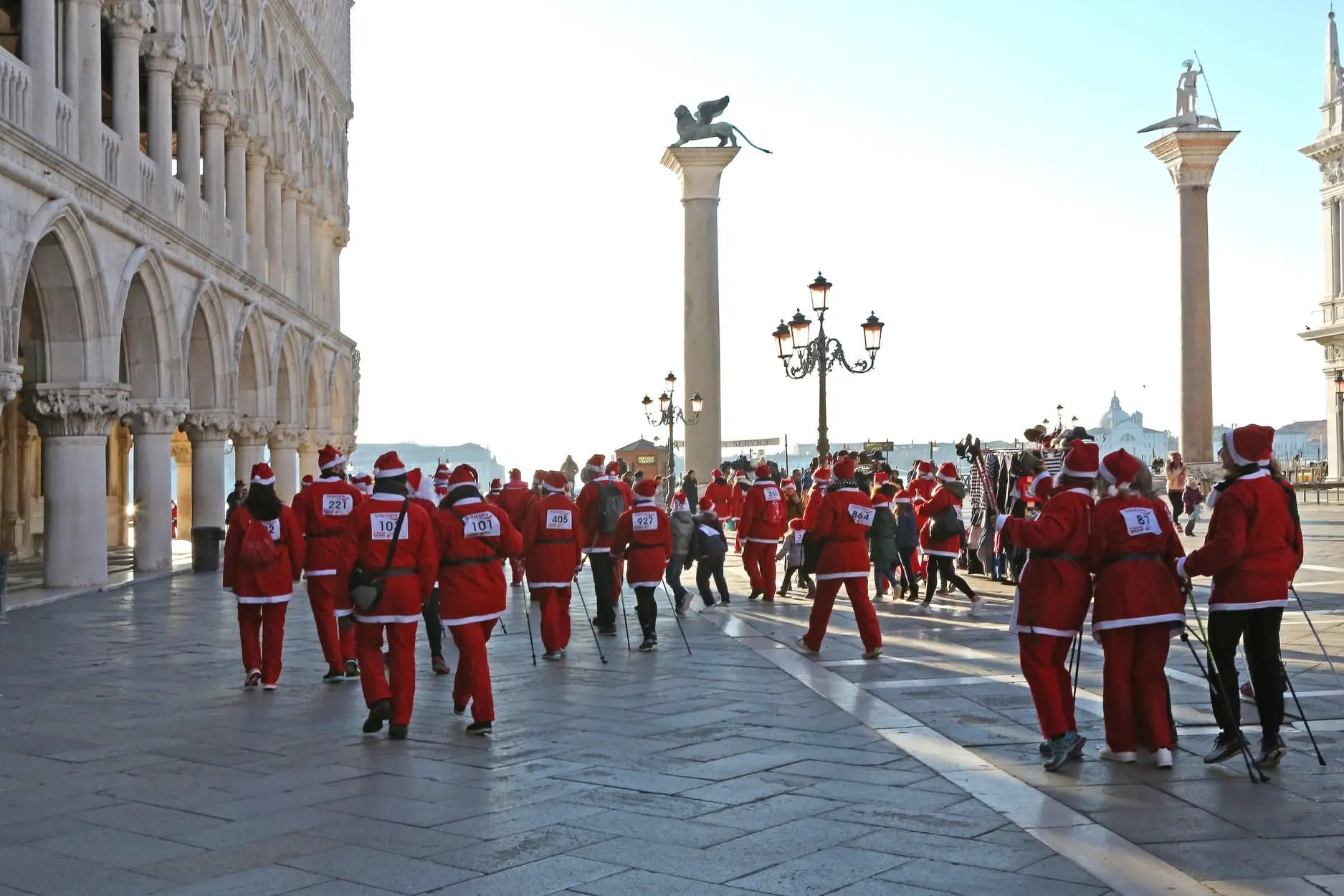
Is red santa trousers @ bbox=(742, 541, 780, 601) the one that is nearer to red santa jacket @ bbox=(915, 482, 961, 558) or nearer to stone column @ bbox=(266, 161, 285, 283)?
red santa jacket @ bbox=(915, 482, 961, 558)

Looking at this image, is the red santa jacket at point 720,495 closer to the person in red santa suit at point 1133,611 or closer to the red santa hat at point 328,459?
the red santa hat at point 328,459

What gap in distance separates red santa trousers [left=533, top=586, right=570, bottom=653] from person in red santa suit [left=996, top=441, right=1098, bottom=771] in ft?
16.8

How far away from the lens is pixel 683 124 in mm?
34531


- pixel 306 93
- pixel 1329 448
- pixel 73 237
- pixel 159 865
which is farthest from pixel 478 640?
pixel 1329 448

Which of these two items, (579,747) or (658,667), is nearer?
(579,747)

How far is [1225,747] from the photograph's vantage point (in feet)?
23.1

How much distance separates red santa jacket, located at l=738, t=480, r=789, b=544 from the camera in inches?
648

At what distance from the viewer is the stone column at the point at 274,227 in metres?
28.9

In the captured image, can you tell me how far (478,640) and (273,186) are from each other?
23.3 m

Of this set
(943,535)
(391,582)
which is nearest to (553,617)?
(391,582)

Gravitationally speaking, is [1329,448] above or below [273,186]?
below

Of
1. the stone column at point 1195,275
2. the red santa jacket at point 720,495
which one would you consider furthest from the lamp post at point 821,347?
the stone column at point 1195,275

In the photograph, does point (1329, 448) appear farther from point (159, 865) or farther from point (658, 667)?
point (159, 865)

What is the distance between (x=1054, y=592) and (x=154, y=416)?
16.8m
